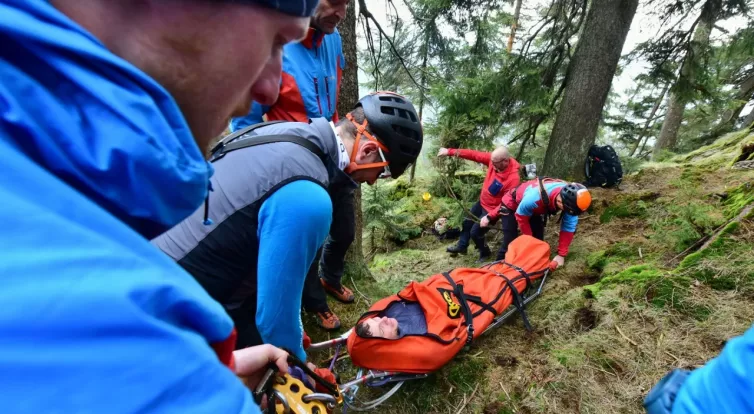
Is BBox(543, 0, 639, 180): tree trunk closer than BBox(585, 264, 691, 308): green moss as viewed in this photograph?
No

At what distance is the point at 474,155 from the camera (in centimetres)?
682

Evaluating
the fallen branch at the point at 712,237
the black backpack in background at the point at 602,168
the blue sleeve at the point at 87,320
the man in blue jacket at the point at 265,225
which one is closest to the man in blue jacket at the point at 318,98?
the man in blue jacket at the point at 265,225

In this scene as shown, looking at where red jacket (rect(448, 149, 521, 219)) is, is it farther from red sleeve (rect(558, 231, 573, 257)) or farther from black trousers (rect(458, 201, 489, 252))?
red sleeve (rect(558, 231, 573, 257))

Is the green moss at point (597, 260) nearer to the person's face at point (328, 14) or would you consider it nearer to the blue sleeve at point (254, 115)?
the person's face at point (328, 14)

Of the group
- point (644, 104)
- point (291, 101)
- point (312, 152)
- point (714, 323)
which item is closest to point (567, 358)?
point (714, 323)

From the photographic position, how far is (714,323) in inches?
121

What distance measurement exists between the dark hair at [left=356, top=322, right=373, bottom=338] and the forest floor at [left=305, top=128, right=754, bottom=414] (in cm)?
53

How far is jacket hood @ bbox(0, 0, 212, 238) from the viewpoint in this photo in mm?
390

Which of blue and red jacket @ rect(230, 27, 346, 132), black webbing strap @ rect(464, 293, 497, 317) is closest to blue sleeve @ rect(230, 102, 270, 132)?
blue and red jacket @ rect(230, 27, 346, 132)

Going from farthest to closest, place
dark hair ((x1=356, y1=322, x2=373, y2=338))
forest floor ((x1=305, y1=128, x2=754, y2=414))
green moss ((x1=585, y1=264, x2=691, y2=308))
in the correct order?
1. green moss ((x1=585, y1=264, x2=691, y2=308))
2. dark hair ((x1=356, y1=322, x2=373, y2=338))
3. forest floor ((x1=305, y1=128, x2=754, y2=414))

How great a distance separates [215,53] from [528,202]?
539cm

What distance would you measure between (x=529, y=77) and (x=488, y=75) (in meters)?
0.79

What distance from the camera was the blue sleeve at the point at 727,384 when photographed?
0.97 metres

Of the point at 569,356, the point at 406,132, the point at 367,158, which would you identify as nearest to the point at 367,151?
the point at 367,158
